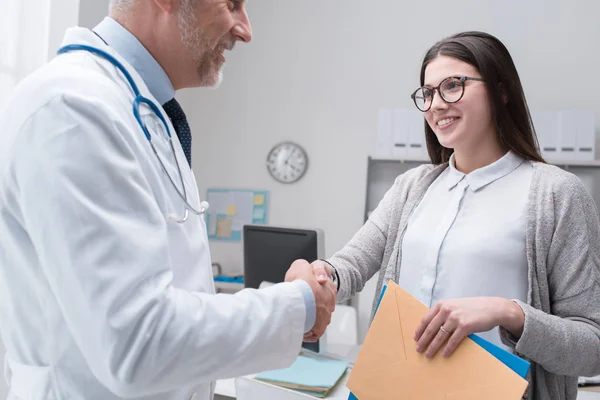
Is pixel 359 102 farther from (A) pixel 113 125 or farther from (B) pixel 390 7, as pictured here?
(A) pixel 113 125

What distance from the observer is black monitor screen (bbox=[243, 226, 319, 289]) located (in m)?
1.74

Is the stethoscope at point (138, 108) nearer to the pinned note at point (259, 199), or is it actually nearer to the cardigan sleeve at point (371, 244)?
the cardigan sleeve at point (371, 244)

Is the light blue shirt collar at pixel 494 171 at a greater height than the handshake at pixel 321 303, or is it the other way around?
the light blue shirt collar at pixel 494 171

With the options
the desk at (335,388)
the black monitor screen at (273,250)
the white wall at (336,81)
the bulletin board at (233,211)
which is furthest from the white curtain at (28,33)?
the bulletin board at (233,211)

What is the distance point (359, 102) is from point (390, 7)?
2.53ft

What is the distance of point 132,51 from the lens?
2.83ft

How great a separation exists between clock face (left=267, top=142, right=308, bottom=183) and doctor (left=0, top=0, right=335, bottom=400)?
10.3 feet

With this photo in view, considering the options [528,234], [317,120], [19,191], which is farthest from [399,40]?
[19,191]

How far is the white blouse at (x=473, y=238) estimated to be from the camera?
1055 millimetres

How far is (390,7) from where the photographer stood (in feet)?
12.5

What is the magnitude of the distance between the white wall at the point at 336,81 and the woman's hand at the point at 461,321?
291 centimetres

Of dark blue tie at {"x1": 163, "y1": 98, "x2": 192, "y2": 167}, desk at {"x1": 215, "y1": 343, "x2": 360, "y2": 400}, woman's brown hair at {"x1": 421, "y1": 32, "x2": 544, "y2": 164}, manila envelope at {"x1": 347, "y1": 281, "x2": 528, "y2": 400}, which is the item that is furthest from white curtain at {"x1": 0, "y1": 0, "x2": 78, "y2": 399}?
woman's brown hair at {"x1": 421, "y1": 32, "x2": 544, "y2": 164}

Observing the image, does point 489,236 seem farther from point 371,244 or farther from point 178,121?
point 178,121

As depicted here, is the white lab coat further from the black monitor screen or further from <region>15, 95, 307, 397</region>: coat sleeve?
the black monitor screen
